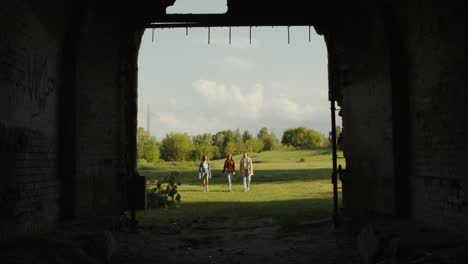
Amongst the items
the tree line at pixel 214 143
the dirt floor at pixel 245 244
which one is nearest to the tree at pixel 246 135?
the tree line at pixel 214 143

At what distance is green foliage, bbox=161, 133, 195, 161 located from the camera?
2297 inches

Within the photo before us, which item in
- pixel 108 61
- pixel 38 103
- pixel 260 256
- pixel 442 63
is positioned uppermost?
pixel 108 61

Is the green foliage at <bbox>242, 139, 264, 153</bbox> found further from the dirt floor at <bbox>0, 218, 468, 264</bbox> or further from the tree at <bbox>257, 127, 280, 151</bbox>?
the dirt floor at <bbox>0, 218, 468, 264</bbox>

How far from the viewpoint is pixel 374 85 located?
762 centimetres

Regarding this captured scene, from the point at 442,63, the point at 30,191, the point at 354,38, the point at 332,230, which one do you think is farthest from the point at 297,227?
the point at 30,191

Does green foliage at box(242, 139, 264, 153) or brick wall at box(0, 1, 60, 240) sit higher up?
green foliage at box(242, 139, 264, 153)

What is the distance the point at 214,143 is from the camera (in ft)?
280

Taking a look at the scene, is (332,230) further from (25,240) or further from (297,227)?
(25,240)

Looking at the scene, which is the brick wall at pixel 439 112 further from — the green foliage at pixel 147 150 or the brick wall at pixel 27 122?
the green foliage at pixel 147 150

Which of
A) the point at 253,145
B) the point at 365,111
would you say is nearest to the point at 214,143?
the point at 253,145

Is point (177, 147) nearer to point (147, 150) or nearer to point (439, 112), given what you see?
point (147, 150)

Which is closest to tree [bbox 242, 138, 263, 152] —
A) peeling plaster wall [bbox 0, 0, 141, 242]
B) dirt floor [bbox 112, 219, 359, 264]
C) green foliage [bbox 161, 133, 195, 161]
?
green foliage [bbox 161, 133, 195, 161]

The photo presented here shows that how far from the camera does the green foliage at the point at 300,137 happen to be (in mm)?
97956

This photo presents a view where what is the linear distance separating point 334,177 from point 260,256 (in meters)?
2.82
